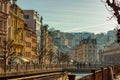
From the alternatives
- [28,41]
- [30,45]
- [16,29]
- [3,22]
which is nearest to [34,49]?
[30,45]

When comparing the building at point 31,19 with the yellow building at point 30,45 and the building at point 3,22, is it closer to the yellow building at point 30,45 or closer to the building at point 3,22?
the yellow building at point 30,45

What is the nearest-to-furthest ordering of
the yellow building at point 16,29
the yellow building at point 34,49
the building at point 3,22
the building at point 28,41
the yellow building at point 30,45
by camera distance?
the building at point 3,22 < the yellow building at point 16,29 < the building at point 28,41 < the yellow building at point 30,45 < the yellow building at point 34,49

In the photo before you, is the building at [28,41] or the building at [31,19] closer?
the building at [28,41]

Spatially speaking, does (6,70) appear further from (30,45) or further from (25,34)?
(30,45)

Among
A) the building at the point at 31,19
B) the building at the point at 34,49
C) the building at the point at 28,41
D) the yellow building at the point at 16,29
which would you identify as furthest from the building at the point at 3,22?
the building at the point at 31,19

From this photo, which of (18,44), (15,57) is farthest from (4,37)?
(18,44)

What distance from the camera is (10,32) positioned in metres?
86.4

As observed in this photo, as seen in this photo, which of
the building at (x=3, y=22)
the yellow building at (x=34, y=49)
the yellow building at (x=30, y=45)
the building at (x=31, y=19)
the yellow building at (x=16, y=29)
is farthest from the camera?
the building at (x=31, y=19)

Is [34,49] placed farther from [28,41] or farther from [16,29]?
[16,29]

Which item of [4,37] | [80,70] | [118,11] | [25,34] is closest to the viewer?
[118,11]

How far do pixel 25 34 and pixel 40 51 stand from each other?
9411mm

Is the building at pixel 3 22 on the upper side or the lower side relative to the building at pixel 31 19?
lower

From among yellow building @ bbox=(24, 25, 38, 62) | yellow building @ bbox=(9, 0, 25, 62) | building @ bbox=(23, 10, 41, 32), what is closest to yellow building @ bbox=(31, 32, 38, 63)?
yellow building @ bbox=(24, 25, 38, 62)

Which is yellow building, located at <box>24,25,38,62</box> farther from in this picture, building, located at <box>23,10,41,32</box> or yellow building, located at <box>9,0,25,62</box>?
yellow building, located at <box>9,0,25,62</box>
